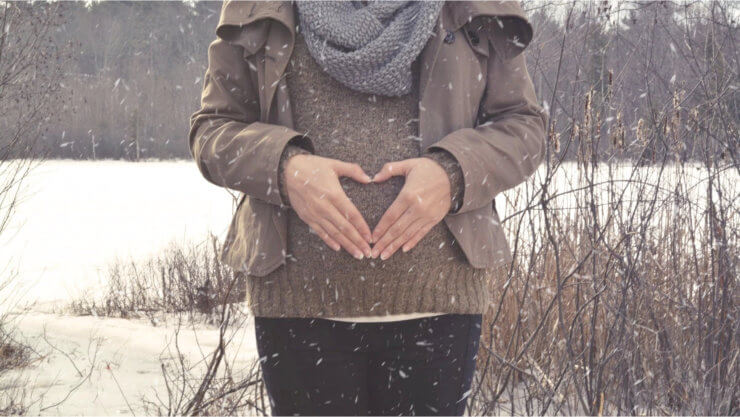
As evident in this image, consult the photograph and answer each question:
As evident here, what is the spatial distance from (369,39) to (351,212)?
39cm

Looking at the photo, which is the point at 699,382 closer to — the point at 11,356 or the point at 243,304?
the point at 11,356

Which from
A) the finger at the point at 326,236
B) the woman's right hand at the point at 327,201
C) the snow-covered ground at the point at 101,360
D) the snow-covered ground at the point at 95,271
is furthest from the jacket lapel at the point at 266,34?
the snow-covered ground at the point at 95,271

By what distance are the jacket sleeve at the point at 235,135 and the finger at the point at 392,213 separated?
20cm

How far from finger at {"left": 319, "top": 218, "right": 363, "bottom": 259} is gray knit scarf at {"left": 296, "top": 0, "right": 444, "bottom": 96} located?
0.29 metres

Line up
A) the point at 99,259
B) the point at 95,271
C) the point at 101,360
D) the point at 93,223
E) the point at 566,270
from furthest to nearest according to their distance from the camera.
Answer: the point at 93,223 → the point at 99,259 → the point at 95,271 → the point at 101,360 → the point at 566,270

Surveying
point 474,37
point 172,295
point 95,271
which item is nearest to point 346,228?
point 474,37

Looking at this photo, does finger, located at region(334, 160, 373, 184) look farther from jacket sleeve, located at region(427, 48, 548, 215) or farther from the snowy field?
the snowy field

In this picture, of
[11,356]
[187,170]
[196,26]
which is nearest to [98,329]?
[11,356]

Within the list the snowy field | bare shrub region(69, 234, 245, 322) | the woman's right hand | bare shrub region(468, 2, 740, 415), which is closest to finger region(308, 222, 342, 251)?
the woman's right hand

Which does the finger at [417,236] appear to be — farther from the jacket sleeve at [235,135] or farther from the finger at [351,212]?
the jacket sleeve at [235,135]

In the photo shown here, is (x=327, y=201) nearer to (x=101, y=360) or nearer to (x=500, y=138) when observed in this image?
(x=500, y=138)

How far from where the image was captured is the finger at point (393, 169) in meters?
1.44

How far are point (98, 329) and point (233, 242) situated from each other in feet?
16.1

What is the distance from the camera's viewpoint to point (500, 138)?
59.3 inches
